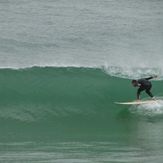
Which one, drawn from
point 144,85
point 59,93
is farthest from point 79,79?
point 144,85

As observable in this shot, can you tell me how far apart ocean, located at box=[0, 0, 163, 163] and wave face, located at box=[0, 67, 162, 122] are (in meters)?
0.03

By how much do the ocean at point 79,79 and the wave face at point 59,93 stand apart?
0.09ft

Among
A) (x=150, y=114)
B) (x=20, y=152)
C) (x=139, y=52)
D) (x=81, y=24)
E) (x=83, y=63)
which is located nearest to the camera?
(x=20, y=152)

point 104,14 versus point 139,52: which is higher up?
point 104,14

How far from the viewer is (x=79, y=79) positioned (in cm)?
2503

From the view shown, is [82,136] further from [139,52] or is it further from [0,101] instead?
[139,52]

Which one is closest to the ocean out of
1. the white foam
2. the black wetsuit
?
the white foam

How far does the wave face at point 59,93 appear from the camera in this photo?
73.4 ft

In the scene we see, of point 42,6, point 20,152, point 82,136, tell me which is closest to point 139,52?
point 42,6

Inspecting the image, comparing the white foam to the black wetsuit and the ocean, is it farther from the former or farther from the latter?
the black wetsuit

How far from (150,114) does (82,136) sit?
324cm

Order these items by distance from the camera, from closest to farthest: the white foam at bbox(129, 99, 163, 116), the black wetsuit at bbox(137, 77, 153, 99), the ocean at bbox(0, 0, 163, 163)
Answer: the ocean at bbox(0, 0, 163, 163), the white foam at bbox(129, 99, 163, 116), the black wetsuit at bbox(137, 77, 153, 99)

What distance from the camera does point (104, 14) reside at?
38.6 metres

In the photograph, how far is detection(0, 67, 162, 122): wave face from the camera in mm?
22359
